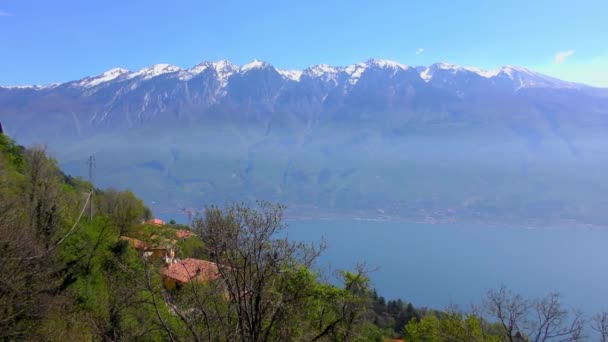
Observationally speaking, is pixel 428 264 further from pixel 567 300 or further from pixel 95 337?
pixel 95 337

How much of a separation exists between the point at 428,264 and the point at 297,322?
275 feet

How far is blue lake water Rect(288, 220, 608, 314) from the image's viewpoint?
6731 centimetres

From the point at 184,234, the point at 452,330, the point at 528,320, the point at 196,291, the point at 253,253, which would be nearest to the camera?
the point at 253,253

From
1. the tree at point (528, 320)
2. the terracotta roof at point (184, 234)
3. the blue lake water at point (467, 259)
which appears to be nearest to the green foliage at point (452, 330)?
the tree at point (528, 320)

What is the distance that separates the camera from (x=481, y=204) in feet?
584

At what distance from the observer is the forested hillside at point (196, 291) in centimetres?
756

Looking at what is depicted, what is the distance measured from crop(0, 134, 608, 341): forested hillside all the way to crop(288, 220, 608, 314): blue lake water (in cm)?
2907

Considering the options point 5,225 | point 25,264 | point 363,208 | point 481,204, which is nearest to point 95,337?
point 25,264

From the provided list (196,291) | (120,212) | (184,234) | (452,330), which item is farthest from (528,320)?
(184,234)

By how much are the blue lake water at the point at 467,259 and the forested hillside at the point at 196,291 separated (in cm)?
2907

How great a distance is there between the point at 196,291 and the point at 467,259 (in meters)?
93.2

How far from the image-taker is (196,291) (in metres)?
7.61

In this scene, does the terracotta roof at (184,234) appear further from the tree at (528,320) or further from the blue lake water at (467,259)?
the blue lake water at (467,259)

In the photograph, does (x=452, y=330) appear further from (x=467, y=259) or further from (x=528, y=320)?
(x=467, y=259)
